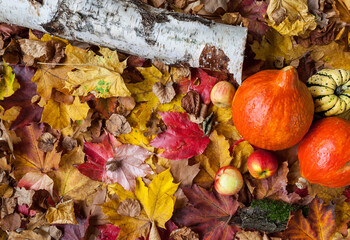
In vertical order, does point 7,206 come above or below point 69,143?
below

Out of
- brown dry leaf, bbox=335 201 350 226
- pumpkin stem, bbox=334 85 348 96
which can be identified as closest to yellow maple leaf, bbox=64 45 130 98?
pumpkin stem, bbox=334 85 348 96

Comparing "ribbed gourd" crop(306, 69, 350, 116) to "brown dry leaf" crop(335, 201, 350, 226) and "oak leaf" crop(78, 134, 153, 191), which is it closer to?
"brown dry leaf" crop(335, 201, 350, 226)

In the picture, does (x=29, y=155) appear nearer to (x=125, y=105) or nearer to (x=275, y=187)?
(x=125, y=105)

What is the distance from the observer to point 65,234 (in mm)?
1913

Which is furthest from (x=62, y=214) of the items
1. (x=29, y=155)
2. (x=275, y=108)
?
(x=275, y=108)

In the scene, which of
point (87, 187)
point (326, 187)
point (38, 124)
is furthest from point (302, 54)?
point (38, 124)

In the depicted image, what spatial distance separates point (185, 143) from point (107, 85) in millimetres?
580

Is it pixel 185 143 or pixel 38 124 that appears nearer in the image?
pixel 185 143

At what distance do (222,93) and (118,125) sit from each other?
0.67m

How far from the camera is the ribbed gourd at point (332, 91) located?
164cm

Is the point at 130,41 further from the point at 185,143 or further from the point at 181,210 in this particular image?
the point at 181,210

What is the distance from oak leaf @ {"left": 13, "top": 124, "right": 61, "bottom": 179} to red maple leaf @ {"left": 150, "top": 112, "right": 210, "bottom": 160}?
74 cm

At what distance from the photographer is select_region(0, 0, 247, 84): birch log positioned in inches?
64.1

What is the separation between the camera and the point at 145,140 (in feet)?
6.21
